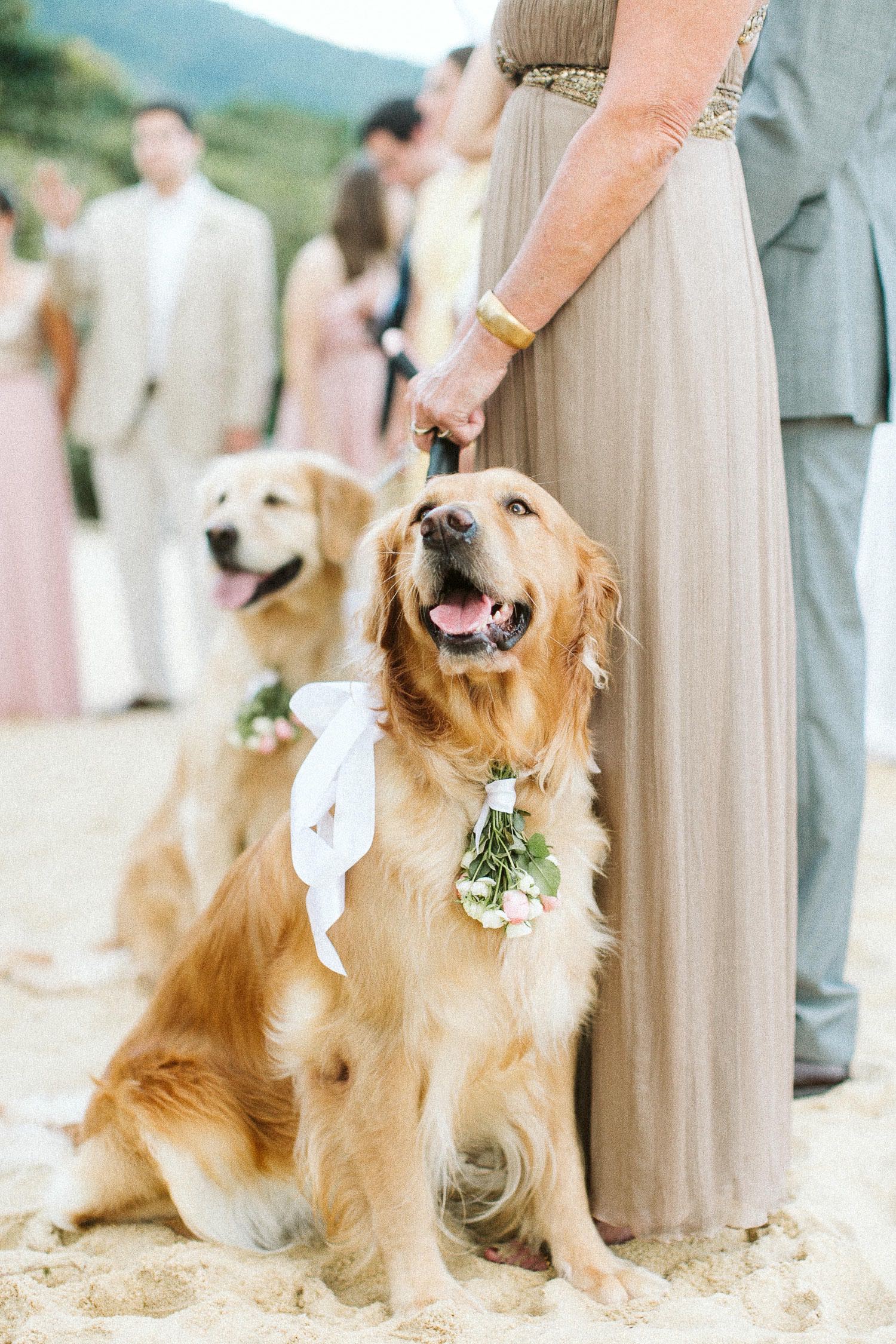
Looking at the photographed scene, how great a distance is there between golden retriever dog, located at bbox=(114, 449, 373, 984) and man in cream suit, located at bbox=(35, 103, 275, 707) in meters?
3.28

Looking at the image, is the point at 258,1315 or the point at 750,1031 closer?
the point at 258,1315

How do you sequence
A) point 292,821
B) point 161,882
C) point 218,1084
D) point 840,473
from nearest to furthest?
point 292,821, point 218,1084, point 840,473, point 161,882

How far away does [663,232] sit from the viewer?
6.10ft

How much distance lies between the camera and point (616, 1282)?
1.91 m

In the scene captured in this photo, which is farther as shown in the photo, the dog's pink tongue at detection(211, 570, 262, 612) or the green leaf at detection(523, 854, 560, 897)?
the dog's pink tongue at detection(211, 570, 262, 612)

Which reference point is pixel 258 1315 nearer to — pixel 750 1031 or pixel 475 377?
pixel 750 1031

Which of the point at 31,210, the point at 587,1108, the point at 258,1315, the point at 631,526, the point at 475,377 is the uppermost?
the point at 31,210

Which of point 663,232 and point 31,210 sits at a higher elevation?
point 31,210

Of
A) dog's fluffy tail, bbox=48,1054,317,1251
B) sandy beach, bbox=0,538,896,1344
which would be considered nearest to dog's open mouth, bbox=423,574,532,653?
dog's fluffy tail, bbox=48,1054,317,1251

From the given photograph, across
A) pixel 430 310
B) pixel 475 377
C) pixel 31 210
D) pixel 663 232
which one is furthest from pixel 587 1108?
pixel 31 210

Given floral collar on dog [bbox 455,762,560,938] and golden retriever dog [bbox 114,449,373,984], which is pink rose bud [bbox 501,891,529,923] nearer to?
floral collar on dog [bbox 455,762,560,938]

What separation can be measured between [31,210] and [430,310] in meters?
16.2

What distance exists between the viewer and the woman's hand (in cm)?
194

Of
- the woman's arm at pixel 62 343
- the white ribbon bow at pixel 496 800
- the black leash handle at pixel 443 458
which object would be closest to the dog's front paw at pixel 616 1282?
the white ribbon bow at pixel 496 800
